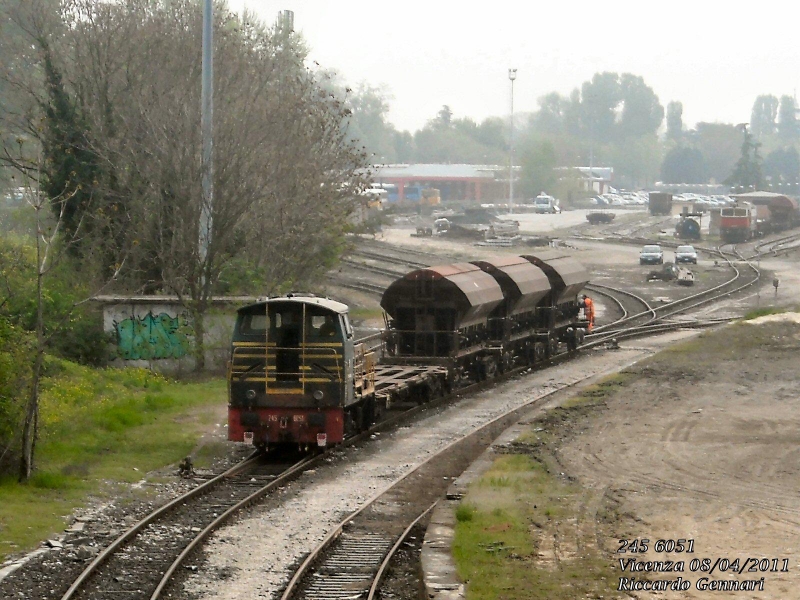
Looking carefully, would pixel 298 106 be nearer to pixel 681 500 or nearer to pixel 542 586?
pixel 681 500

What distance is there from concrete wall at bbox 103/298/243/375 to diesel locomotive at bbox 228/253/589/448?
3.94 metres

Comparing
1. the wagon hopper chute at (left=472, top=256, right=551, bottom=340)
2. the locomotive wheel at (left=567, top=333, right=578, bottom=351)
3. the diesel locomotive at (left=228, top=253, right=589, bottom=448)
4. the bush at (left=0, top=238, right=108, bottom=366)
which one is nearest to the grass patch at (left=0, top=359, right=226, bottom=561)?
the bush at (left=0, top=238, right=108, bottom=366)

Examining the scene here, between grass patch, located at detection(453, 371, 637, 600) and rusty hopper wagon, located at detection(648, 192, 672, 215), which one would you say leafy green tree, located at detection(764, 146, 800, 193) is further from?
grass patch, located at detection(453, 371, 637, 600)

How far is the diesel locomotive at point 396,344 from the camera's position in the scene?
21.0 m

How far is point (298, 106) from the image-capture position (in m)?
40.5

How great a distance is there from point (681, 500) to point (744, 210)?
77686 mm

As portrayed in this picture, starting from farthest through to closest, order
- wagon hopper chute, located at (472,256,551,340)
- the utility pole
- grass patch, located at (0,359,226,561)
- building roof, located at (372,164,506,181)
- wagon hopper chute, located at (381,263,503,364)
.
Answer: building roof, located at (372,164,506,181)
wagon hopper chute, located at (472,256,551,340)
wagon hopper chute, located at (381,263,503,364)
the utility pole
grass patch, located at (0,359,226,561)

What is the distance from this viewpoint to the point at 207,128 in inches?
1185

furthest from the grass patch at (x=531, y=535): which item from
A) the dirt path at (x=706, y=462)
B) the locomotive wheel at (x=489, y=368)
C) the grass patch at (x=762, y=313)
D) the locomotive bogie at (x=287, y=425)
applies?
the grass patch at (x=762, y=313)

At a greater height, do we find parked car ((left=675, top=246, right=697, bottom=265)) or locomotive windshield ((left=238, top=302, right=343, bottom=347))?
locomotive windshield ((left=238, top=302, right=343, bottom=347))

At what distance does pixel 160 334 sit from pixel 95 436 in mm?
9806

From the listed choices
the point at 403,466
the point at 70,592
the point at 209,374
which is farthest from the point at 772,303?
the point at 70,592

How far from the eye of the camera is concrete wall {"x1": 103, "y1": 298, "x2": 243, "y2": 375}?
31.7m

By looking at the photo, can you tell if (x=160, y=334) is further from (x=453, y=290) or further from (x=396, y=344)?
(x=453, y=290)
